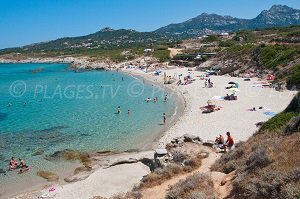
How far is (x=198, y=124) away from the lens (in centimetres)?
2886

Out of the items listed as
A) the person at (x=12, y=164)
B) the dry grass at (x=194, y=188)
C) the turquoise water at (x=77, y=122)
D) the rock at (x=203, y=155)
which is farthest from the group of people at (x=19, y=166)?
the dry grass at (x=194, y=188)

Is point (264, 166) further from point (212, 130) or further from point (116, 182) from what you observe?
point (212, 130)

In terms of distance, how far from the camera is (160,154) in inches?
633

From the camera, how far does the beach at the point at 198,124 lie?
698 inches

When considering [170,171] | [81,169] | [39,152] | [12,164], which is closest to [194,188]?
[170,171]

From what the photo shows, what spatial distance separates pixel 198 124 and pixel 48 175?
13755 millimetres

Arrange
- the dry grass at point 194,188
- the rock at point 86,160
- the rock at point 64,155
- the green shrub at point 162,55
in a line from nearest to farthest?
the dry grass at point 194,188, the rock at point 86,160, the rock at point 64,155, the green shrub at point 162,55

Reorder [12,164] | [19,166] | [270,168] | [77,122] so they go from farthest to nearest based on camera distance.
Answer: [77,122] < [12,164] < [19,166] < [270,168]

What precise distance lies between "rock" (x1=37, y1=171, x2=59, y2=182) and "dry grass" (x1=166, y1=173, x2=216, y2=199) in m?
11.6

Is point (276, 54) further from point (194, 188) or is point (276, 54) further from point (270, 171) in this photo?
point (270, 171)

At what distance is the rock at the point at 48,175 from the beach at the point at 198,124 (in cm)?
130

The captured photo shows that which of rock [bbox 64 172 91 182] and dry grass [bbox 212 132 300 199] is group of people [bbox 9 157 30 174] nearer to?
rock [bbox 64 172 91 182]

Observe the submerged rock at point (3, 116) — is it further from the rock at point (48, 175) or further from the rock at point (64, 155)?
the rock at point (48, 175)

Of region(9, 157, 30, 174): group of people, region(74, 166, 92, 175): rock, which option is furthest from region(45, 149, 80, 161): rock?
region(74, 166, 92, 175): rock
